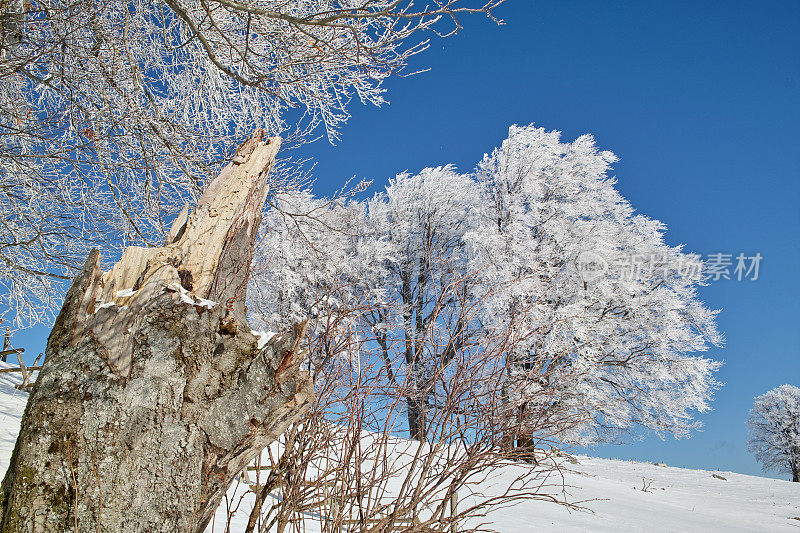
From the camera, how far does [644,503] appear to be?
27.7ft

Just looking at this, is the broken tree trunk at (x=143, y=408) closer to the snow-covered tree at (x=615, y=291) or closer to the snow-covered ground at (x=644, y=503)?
the snow-covered ground at (x=644, y=503)

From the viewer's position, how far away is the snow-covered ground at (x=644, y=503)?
215 inches

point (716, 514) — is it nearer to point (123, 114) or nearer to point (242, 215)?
point (242, 215)

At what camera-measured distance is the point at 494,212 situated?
44.3 ft

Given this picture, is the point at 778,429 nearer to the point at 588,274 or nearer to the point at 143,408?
the point at 588,274

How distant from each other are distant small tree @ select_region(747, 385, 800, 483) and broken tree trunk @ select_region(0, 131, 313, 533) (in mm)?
26583

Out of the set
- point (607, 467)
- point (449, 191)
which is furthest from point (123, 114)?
point (607, 467)

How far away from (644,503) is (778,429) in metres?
18.7

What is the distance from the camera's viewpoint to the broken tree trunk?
72.2 inches

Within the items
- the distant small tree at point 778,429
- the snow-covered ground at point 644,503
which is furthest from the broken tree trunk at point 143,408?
the distant small tree at point 778,429

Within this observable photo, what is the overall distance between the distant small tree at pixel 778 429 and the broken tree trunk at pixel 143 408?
87.2ft

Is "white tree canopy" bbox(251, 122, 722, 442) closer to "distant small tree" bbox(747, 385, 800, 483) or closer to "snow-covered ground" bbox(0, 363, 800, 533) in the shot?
"snow-covered ground" bbox(0, 363, 800, 533)

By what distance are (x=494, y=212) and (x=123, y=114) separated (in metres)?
10.1

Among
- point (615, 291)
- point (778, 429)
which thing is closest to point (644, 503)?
point (615, 291)
